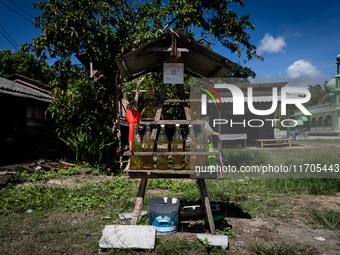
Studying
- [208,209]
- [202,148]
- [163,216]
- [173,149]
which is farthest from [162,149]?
[208,209]

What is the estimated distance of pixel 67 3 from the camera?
655cm

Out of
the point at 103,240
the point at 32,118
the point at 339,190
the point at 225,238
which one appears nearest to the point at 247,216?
the point at 225,238

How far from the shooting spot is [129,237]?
9.78ft

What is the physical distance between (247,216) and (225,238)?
1171mm

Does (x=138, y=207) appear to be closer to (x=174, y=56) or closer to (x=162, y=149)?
(x=162, y=149)

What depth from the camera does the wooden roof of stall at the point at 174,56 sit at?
345 cm

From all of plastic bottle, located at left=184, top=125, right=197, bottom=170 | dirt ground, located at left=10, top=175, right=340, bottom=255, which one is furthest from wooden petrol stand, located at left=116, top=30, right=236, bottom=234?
dirt ground, located at left=10, top=175, right=340, bottom=255

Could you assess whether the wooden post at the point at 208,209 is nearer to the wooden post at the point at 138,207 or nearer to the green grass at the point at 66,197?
the wooden post at the point at 138,207

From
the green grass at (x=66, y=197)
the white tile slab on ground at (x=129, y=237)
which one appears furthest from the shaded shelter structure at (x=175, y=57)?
the green grass at (x=66, y=197)

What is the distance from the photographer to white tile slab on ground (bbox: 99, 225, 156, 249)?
9.59ft

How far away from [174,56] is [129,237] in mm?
2286

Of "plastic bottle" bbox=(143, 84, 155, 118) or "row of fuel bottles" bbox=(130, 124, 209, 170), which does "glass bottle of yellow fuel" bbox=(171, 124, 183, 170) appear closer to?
"row of fuel bottles" bbox=(130, 124, 209, 170)

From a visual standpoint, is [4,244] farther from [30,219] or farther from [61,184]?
[61,184]

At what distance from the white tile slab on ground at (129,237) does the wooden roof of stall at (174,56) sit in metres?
2.11
